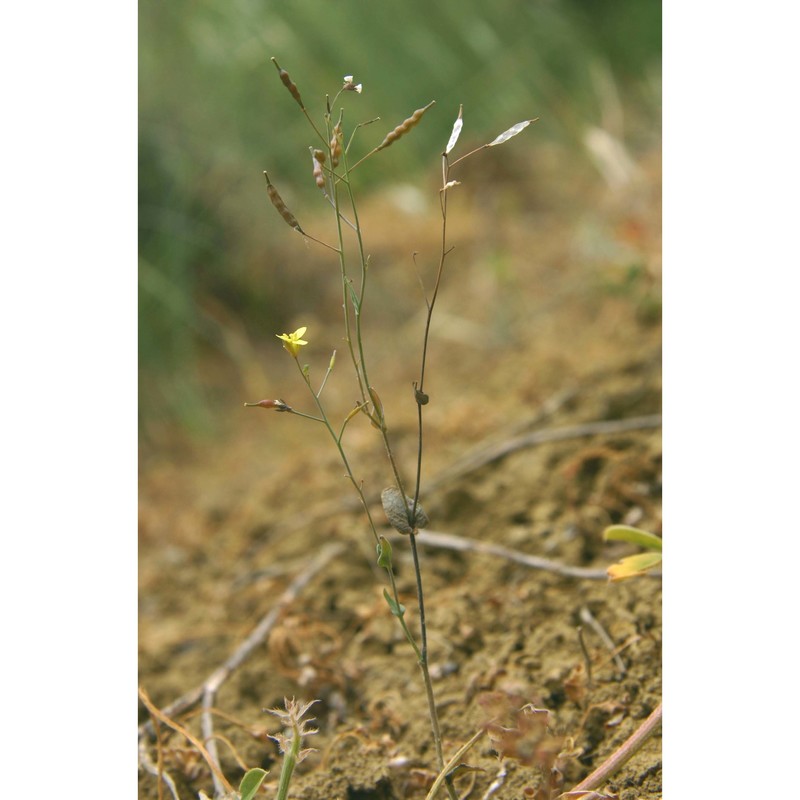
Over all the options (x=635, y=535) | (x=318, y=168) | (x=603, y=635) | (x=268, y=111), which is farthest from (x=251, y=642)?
(x=268, y=111)

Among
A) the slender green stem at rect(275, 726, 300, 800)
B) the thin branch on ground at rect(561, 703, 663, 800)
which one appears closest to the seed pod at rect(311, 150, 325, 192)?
the slender green stem at rect(275, 726, 300, 800)

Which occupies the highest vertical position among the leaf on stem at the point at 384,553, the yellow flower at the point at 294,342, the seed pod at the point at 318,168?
the seed pod at the point at 318,168

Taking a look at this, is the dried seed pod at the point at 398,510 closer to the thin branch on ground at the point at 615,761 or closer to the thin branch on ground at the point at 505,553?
the thin branch on ground at the point at 615,761

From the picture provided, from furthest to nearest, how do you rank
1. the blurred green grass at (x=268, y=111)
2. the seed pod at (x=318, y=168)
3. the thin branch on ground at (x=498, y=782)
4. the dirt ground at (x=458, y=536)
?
the blurred green grass at (x=268, y=111), the dirt ground at (x=458, y=536), the thin branch on ground at (x=498, y=782), the seed pod at (x=318, y=168)

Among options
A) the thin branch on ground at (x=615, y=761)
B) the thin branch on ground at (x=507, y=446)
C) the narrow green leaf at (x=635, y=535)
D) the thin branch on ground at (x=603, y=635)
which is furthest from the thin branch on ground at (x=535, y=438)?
the thin branch on ground at (x=615, y=761)

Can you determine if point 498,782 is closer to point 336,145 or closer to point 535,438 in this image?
point 336,145

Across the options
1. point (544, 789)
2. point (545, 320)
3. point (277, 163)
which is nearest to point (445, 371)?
point (545, 320)
